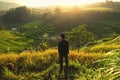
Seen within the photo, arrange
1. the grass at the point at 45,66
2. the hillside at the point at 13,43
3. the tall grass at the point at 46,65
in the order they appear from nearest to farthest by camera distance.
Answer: the grass at the point at 45,66 < the tall grass at the point at 46,65 < the hillside at the point at 13,43

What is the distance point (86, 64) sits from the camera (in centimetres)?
1622

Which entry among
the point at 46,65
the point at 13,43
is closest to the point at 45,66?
the point at 46,65

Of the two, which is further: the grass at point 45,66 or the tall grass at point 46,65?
the tall grass at point 46,65

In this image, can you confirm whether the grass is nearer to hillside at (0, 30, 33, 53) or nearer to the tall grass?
the tall grass

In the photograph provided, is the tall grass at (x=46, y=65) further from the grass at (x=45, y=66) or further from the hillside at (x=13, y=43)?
the hillside at (x=13, y=43)

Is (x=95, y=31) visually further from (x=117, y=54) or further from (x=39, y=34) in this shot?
(x=117, y=54)

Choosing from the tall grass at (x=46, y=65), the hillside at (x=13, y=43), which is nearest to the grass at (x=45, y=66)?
the tall grass at (x=46, y=65)

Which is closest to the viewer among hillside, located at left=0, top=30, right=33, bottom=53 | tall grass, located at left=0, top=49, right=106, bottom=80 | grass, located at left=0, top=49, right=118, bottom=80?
grass, located at left=0, top=49, right=118, bottom=80

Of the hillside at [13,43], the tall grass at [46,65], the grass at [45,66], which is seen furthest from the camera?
the hillside at [13,43]

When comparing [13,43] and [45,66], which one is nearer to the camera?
[45,66]

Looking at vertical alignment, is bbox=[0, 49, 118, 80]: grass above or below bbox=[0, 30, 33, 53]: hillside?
above

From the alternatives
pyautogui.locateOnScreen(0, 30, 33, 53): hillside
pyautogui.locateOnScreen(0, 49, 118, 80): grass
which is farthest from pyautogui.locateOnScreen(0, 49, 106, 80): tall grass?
pyautogui.locateOnScreen(0, 30, 33, 53): hillside

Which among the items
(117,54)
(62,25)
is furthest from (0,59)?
(62,25)

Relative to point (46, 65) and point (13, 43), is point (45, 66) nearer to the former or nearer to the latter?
point (46, 65)
